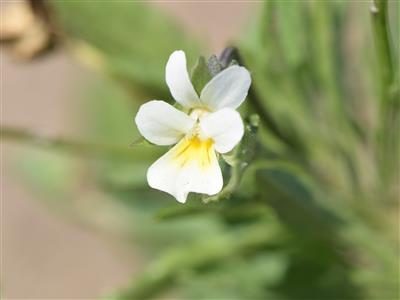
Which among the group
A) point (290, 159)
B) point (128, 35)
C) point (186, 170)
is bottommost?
point (186, 170)

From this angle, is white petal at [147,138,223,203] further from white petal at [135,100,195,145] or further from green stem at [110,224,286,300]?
green stem at [110,224,286,300]

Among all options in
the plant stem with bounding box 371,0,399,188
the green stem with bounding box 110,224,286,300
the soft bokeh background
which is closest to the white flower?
the plant stem with bounding box 371,0,399,188

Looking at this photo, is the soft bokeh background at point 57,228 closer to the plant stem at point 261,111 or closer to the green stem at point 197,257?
the green stem at point 197,257

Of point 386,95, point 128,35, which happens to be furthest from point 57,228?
point 386,95

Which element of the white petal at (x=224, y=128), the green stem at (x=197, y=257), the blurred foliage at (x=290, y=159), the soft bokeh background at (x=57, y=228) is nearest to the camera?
the white petal at (x=224, y=128)

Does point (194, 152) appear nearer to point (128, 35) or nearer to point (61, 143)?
point (61, 143)

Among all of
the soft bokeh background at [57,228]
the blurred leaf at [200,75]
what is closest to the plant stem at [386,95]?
the blurred leaf at [200,75]

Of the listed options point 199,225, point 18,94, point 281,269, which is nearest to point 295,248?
point 281,269
